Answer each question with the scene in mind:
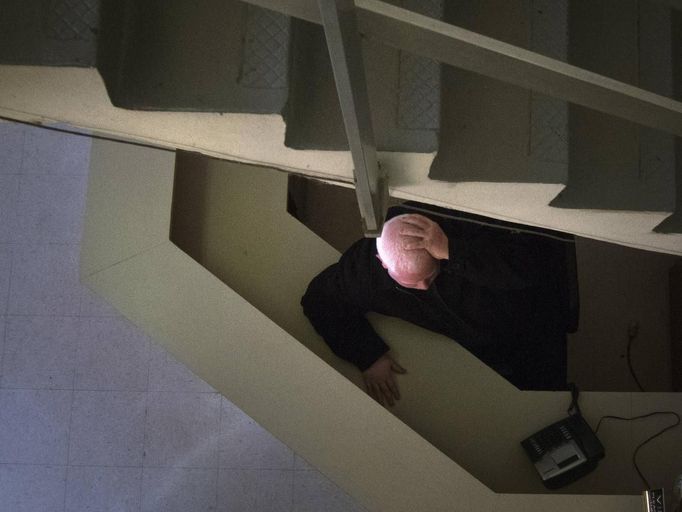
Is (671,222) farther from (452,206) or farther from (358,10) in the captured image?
(358,10)

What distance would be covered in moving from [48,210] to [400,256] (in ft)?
7.18

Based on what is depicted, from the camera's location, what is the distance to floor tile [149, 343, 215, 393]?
125 inches

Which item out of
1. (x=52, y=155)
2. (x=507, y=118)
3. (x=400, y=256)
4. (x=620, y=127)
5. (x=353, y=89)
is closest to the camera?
(x=353, y=89)

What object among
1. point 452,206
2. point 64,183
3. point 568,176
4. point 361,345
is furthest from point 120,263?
point 64,183

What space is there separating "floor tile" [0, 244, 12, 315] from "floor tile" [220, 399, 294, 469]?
1.24 meters

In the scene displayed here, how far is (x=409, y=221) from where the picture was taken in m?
1.92

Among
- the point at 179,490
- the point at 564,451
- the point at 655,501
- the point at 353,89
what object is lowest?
the point at 179,490

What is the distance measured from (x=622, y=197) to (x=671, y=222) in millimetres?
202

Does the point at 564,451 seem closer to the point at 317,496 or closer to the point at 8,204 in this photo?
the point at 317,496

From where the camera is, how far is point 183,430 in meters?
3.12

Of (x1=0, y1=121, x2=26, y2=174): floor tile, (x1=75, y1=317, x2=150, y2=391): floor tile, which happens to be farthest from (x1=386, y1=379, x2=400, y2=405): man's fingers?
(x1=0, y1=121, x2=26, y2=174): floor tile

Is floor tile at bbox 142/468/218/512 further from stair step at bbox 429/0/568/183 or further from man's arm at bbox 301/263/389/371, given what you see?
stair step at bbox 429/0/568/183

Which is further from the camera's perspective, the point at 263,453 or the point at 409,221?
the point at 263,453

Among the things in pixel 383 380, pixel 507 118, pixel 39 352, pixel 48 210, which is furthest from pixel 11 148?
pixel 507 118
